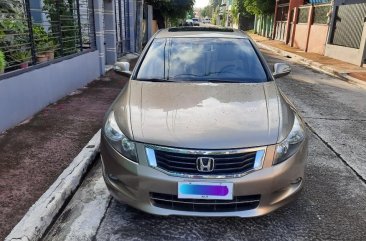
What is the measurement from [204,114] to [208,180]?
0.63 metres

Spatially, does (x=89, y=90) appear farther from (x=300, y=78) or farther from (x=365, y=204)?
(x=300, y=78)

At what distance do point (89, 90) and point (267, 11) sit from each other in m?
26.9

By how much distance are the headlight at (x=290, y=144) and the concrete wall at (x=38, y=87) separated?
379 centimetres

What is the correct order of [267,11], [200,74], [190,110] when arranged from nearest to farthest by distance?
[190,110], [200,74], [267,11]

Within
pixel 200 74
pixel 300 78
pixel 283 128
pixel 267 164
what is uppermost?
pixel 200 74

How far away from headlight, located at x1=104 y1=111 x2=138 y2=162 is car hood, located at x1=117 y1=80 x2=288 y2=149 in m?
0.08

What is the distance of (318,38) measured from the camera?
58.8 ft

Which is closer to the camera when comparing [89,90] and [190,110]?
[190,110]

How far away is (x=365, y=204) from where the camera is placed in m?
3.36

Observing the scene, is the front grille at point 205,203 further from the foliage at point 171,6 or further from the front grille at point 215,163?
the foliage at point 171,6

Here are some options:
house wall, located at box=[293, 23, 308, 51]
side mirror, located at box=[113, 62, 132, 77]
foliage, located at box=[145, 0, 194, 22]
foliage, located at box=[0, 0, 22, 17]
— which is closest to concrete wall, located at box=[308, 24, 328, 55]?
house wall, located at box=[293, 23, 308, 51]

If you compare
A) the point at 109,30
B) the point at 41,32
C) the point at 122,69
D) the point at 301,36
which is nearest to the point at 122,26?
the point at 109,30

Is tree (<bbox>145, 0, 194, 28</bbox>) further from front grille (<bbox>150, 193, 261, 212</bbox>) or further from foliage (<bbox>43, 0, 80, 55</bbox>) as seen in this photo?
front grille (<bbox>150, 193, 261, 212</bbox>)

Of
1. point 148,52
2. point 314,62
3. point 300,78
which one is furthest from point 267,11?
Answer: point 148,52
